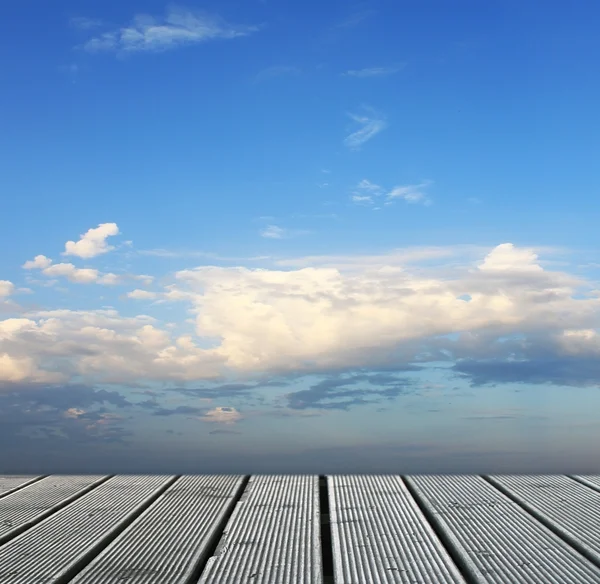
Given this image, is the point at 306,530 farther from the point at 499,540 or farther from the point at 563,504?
the point at 563,504

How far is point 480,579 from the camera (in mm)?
3945

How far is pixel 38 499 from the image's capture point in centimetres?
662

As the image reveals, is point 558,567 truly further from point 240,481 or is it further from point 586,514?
point 240,481

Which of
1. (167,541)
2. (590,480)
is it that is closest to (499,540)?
(167,541)

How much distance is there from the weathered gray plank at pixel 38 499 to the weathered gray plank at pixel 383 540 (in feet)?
8.43

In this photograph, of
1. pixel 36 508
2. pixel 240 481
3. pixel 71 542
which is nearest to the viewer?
pixel 71 542

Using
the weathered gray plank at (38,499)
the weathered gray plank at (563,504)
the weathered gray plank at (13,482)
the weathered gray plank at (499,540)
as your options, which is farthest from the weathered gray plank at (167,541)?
the weathered gray plank at (563,504)

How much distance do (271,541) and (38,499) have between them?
3093 mm

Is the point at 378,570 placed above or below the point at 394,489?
below

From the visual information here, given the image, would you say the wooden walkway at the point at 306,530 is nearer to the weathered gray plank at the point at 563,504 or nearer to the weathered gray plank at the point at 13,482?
the weathered gray plank at the point at 563,504

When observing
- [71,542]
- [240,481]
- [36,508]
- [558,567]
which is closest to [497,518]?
[558,567]

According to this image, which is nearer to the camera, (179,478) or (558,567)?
(558,567)

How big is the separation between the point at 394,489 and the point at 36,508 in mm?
3427

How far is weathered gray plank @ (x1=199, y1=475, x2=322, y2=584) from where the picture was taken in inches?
159
